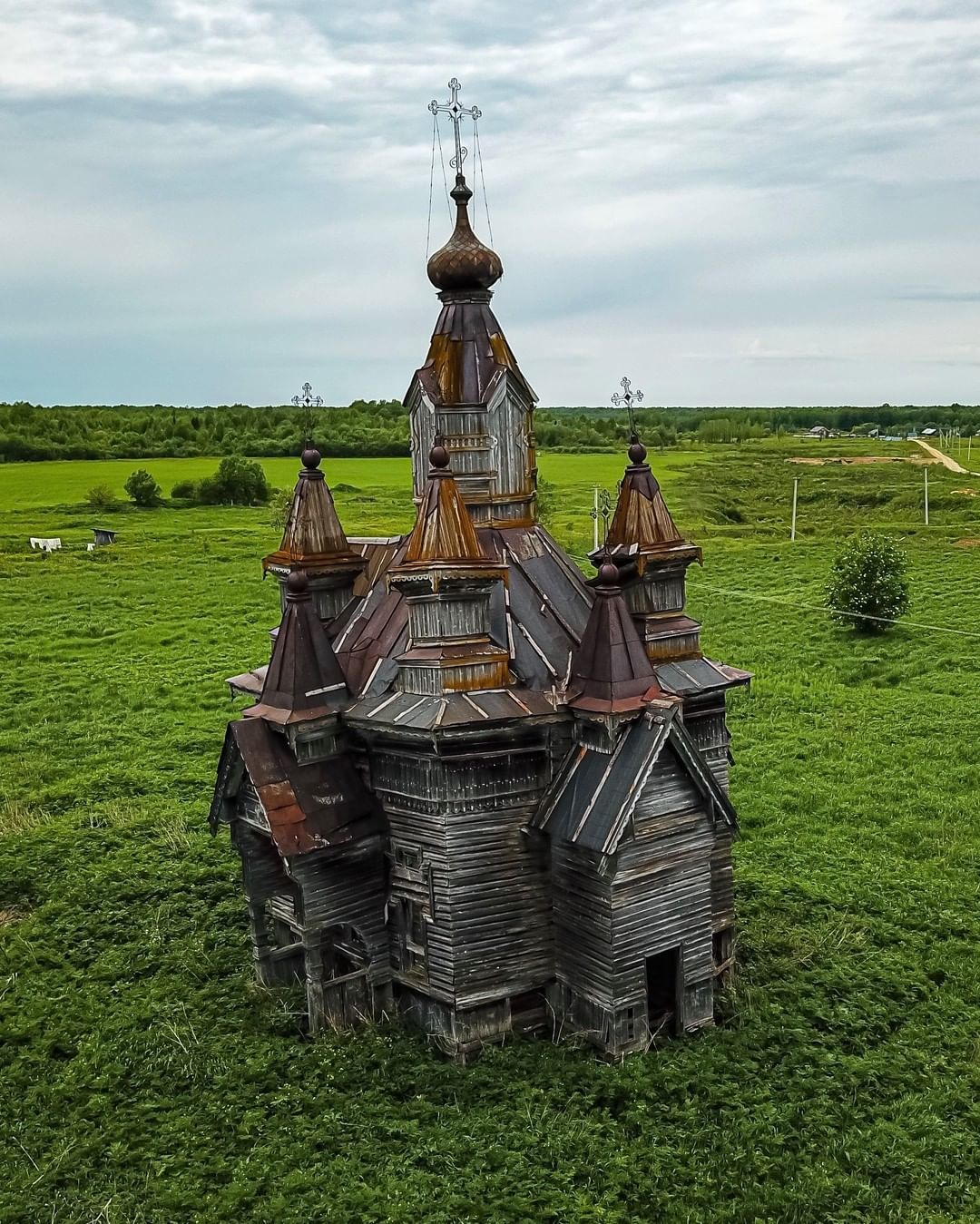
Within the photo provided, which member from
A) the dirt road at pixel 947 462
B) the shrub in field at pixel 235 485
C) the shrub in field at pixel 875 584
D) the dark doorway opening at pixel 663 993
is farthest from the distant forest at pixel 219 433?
the dark doorway opening at pixel 663 993

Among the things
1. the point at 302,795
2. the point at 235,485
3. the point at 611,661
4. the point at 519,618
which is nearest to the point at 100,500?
the point at 235,485

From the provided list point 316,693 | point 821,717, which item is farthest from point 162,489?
point 316,693

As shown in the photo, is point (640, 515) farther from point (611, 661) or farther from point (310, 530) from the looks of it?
point (310, 530)

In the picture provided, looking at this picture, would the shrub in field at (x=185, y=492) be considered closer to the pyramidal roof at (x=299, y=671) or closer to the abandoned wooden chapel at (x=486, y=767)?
the abandoned wooden chapel at (x=486, y=767)

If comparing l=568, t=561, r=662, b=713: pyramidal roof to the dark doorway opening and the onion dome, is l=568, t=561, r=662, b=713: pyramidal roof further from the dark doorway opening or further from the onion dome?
the onion dome

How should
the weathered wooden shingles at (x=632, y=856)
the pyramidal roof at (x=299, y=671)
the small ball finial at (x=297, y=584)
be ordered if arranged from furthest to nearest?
1. the small ball finial at (x=297, y=584)
2. the pyramidal roof at (x=299, y=671)
3. the weathered wooden shingles at (x=632, y=856)
